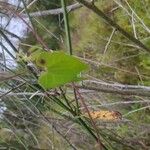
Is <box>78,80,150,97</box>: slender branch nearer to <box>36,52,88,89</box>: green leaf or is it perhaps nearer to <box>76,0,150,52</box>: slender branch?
<box>76,0,150,52</box>: slender branch

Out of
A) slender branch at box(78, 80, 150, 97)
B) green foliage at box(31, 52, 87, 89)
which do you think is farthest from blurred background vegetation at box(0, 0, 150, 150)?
green foliage at box(31, 52, 87, 89)

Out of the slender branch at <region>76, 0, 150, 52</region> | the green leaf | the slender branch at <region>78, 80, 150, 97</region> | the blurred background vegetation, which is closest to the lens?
the green leaf

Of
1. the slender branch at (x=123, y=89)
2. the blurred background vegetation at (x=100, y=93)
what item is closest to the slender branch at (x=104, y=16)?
the slender branch at (x=123, y=89)

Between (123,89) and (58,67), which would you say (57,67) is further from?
(123,89)

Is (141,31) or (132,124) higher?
(141,31)

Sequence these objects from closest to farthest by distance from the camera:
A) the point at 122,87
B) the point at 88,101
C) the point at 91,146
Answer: the point at 122,87
the point at 88,101
the point at 91,146

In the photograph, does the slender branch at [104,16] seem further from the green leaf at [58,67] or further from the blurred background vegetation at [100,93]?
the blurred background vegetation at [100,93]

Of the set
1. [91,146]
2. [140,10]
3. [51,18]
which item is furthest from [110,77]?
[51,18]

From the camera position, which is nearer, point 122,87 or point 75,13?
point 122,87

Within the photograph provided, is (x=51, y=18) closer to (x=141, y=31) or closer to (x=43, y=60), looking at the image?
(x=141, y=31)
